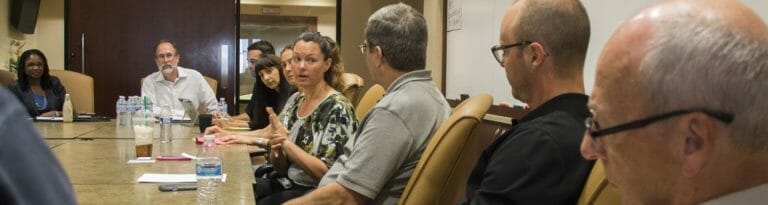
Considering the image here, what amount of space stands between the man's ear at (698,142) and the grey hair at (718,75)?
17mm

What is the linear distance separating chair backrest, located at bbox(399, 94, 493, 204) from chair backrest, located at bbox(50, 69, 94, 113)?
13.9 feet

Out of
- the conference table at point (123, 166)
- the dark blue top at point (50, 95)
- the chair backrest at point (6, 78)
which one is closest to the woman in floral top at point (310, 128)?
the conference table at point (123, 166)

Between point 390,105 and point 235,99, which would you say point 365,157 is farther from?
point 235,99

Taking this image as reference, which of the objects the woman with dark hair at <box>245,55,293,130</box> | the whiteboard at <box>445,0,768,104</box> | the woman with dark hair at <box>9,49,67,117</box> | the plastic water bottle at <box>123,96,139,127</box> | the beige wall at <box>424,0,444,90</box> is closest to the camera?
the whiteboard at <box>445,0,768,104</box>

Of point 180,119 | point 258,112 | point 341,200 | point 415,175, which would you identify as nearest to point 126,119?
point 180,119

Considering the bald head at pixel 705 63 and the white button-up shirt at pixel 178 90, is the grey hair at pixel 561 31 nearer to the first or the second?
→ the bald head at pixel 705 63

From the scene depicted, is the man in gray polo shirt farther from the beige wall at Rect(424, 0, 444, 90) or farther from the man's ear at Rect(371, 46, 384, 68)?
the beige wall at Rect(424, 0, 444, 90)

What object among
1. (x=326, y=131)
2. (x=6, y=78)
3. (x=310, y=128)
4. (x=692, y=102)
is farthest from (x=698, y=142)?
(x=6, y=78)

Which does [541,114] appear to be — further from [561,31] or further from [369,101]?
[369,101]

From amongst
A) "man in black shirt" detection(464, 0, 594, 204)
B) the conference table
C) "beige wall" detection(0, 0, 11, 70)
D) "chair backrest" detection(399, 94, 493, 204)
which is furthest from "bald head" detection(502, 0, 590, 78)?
"beige wall" detection(0, 0, 11, 70)

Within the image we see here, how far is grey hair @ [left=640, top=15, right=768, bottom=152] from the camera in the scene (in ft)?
2.35

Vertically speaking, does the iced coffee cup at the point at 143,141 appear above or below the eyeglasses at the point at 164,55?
below

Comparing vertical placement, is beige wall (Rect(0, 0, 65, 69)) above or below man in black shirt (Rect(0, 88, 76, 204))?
above

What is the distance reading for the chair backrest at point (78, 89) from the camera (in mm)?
5059
